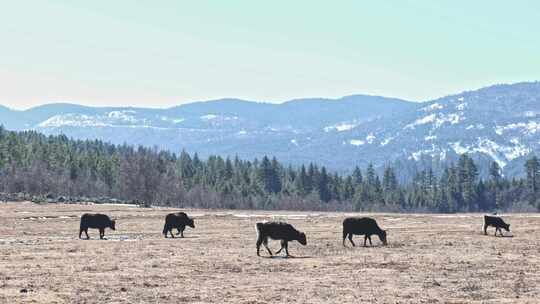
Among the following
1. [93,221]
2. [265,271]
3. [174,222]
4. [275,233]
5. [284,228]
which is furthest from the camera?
[174,222]

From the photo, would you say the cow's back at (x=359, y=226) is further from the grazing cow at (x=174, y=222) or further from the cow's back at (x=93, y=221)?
the cow's back at (x=93, y=221)

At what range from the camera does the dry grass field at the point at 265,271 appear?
24.8 meters

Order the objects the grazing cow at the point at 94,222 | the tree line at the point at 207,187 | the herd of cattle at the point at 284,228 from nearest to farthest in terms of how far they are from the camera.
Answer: the herd of cattle at the point at 284,228 → the grazing cow at the point at 94,222 → the tree line at the point at 207,187

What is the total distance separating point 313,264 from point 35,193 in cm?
11866

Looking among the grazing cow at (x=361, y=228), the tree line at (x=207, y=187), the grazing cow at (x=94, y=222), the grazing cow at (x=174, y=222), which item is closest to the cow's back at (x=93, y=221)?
the grazing cow at (x=94, y=222)

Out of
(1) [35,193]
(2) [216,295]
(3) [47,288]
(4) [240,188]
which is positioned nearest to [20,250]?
(3) [47,288]

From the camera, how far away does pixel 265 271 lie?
Answer: 3178cm

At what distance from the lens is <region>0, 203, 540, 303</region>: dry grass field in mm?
24812

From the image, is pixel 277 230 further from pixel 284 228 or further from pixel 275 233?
Answer: pixel 284 228

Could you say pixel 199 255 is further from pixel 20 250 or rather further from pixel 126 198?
pixel 126 198

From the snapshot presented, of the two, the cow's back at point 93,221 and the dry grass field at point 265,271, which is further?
the cow's back at point 93,221

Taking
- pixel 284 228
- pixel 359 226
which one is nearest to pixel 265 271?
pixel 284 228

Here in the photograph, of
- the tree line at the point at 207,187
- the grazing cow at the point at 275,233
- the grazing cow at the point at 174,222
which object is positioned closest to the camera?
the grazing cow at the point at 275,233

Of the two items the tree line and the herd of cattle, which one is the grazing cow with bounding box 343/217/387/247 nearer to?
the herd of cattle
